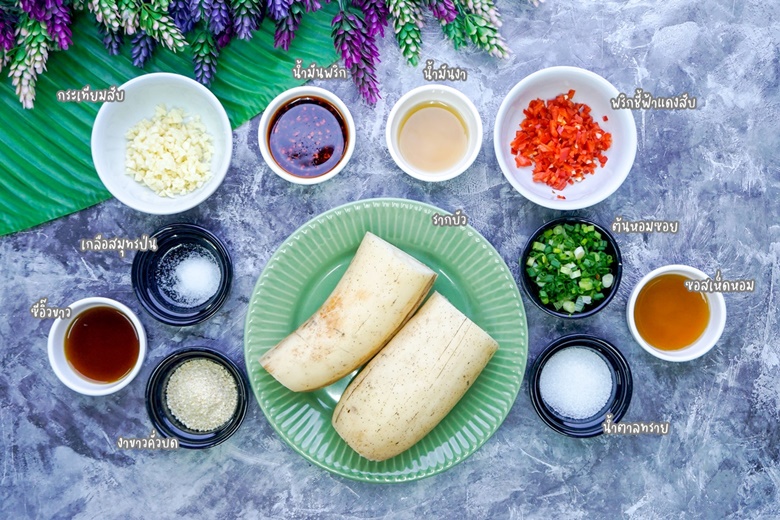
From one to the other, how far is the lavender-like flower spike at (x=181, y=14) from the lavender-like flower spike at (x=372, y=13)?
0.41m

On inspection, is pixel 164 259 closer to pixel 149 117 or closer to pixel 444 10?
pixel 149 117

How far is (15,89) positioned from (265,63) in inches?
24.7

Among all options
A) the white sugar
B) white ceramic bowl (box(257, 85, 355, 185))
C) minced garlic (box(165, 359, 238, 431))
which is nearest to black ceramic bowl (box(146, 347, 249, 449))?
minced garlic (box(165, 359, 238, 431))

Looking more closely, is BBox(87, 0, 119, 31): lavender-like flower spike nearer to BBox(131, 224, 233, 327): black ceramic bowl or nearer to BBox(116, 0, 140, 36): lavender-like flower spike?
BBox(116, 0, 140, 36): lavender-like flower spike

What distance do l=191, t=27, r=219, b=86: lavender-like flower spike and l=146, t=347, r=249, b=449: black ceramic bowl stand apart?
0.68 m

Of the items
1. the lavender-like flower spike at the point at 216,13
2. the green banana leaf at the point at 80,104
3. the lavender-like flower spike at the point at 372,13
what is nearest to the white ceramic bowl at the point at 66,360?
the green banana leaf at the point at 80,104

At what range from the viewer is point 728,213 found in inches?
70.7

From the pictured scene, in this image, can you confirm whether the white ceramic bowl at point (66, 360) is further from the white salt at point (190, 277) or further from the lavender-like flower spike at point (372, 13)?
the lavender-like flower spike at point (372, 13)

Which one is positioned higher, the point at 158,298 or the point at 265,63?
the point at 265,63

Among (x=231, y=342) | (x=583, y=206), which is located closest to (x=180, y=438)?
(x=231, y=342)

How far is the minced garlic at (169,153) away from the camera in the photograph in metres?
1.63

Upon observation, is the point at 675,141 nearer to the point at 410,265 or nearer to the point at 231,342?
the point at 410,265

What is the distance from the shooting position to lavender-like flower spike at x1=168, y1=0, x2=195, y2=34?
1613 mm

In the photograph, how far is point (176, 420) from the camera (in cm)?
169
